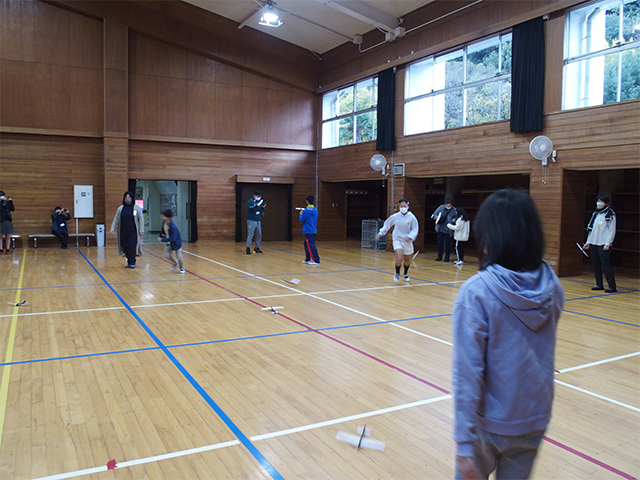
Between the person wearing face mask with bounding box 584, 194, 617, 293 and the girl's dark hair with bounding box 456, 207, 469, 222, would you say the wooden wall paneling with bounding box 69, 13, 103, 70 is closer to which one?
the girl's dark hair with bounding box 456, 207, 469, 222

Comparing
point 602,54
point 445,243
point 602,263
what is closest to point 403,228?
point 602,263

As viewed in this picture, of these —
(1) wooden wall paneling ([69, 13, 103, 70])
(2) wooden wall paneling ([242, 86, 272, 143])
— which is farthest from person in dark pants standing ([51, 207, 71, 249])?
(2) wooden wall paneling ([242, 86, 272, 143])

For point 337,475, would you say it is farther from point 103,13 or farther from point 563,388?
point 103,13

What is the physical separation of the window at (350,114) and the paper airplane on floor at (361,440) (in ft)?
46.6

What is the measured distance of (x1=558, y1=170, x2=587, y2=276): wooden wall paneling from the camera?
10.8 m

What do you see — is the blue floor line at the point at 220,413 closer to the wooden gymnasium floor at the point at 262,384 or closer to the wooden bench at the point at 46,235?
the wooden gymnasium floor at the point at 262,384

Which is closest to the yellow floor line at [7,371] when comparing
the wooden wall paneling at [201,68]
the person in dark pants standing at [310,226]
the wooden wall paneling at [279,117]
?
the person in dark pants standing at [310,226]

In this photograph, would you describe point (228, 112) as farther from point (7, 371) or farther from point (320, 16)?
point (7, 371)

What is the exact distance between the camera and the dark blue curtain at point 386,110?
15414 mm

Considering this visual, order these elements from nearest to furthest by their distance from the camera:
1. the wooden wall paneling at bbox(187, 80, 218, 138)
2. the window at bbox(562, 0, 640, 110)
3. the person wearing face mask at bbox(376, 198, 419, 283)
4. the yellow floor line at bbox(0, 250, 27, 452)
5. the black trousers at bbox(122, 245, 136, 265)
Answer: the yellow floor line at bbox(0, 250, 27, 452), the person wearing face mask at bbox(376, 198, 419, 283), the window at bbox(562, 0, 640, 110), the black trousers at bbox(122, 245, 136, 265), the wooden wall paneling at bbox(187, 80, 218, 138)

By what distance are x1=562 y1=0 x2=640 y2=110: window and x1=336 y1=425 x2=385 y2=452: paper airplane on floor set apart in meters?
9.33

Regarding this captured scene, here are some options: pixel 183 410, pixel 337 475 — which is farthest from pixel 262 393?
pixel 337 475

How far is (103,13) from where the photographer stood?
15445 mm

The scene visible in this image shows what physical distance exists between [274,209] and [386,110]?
602 cm
